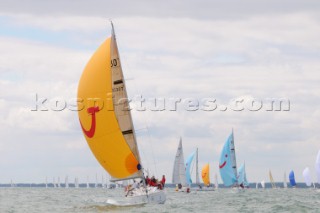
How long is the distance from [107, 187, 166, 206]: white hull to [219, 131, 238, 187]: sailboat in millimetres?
56993

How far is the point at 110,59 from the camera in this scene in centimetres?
4109

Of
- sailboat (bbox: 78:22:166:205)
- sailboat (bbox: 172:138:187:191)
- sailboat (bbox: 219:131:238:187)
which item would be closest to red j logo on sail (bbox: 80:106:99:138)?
sailboat (bbox: 78:22:166:205)

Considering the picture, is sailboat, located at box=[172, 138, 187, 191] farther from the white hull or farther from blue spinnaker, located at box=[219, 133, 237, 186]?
the white hull

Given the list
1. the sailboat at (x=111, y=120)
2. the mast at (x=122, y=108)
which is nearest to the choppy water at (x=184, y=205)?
the sailboat at (x=111, y=120)

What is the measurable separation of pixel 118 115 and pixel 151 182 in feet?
14.8

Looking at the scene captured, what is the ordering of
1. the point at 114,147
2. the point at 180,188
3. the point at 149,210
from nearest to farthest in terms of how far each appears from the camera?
1. the point at 149,210
2. the point at 114,147
3. the point at 180,188

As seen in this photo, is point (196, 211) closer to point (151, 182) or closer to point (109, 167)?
point (151, 182)

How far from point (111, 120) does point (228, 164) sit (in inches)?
2339

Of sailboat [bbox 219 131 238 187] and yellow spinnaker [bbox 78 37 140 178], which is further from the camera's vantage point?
sailboat [bbox 219 131 238 187]

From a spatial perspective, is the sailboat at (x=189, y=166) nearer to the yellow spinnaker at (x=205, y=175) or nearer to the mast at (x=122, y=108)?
the yellow spinnaker at (x=205, y=175)

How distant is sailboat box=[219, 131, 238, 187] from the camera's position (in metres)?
98.1

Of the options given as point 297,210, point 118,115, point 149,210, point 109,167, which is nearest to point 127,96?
point 118,115

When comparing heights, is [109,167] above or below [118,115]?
below

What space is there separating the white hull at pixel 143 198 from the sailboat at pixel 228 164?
57.0 m
